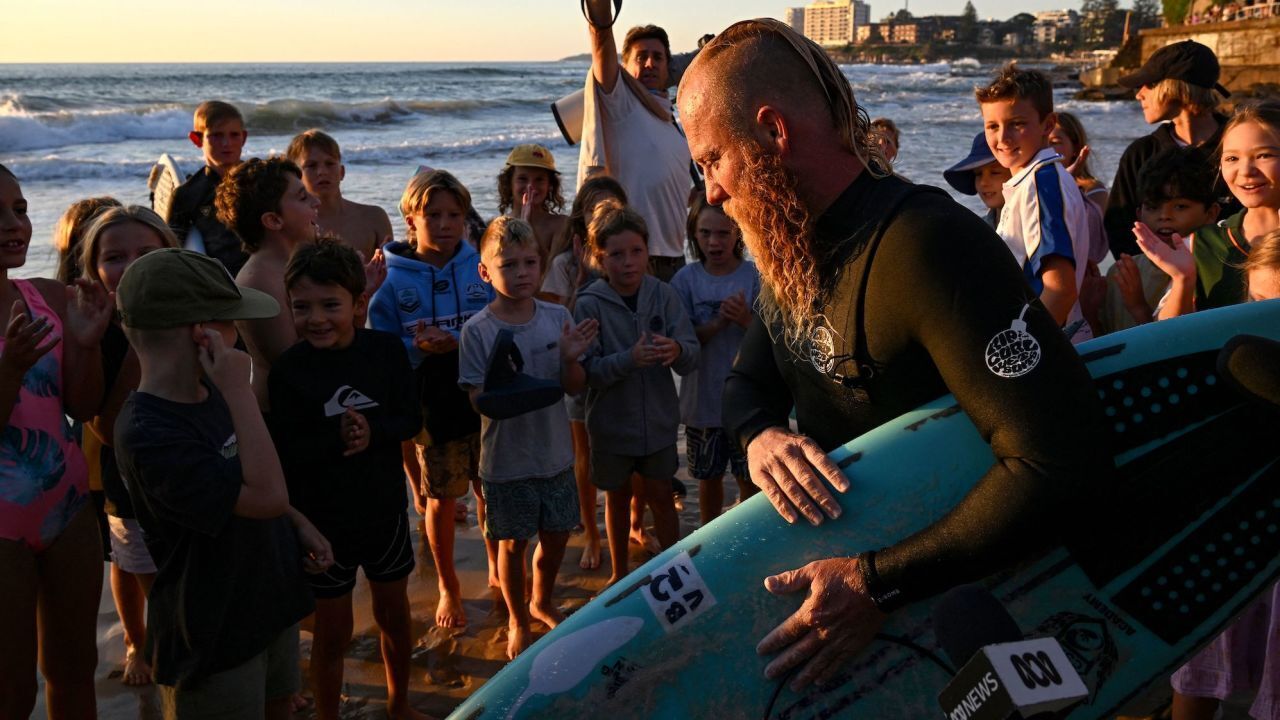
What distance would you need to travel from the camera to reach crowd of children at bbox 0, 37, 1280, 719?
99.7 inches

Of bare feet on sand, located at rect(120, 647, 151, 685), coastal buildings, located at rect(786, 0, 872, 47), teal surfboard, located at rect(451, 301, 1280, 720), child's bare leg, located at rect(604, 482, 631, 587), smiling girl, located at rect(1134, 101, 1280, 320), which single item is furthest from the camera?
coastal buildings, located at rect(786, 0, 872, 47)

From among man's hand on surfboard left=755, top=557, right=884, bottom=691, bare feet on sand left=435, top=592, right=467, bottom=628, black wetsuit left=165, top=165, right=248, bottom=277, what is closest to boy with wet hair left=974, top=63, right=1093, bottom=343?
man's hand on surfboard left=755, top=557, right=884, bottom=691

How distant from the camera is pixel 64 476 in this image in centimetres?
287

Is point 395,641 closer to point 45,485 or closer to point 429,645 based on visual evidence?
point 429,645

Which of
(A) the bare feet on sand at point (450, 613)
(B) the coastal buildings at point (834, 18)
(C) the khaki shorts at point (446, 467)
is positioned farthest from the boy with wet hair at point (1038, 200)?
(B) the coastal buildings at point (834, 18)

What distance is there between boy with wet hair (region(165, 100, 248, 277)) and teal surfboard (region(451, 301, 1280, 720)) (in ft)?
12.1

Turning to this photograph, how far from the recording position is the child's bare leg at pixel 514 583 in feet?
12.8

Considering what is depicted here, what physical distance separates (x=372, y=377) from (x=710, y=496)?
195cm

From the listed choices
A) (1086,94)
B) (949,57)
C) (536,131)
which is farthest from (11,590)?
(949,57)

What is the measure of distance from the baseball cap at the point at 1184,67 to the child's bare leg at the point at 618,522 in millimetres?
3627

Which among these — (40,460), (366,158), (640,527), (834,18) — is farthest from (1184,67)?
(834,18)

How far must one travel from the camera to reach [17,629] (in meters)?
2.67

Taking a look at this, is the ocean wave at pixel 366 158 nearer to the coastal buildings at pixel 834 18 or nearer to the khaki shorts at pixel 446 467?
the khaki shorts at pixel 446 467

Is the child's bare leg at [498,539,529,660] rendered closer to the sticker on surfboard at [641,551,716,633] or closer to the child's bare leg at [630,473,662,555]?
the child's bare leg at [630,473,662,555]
